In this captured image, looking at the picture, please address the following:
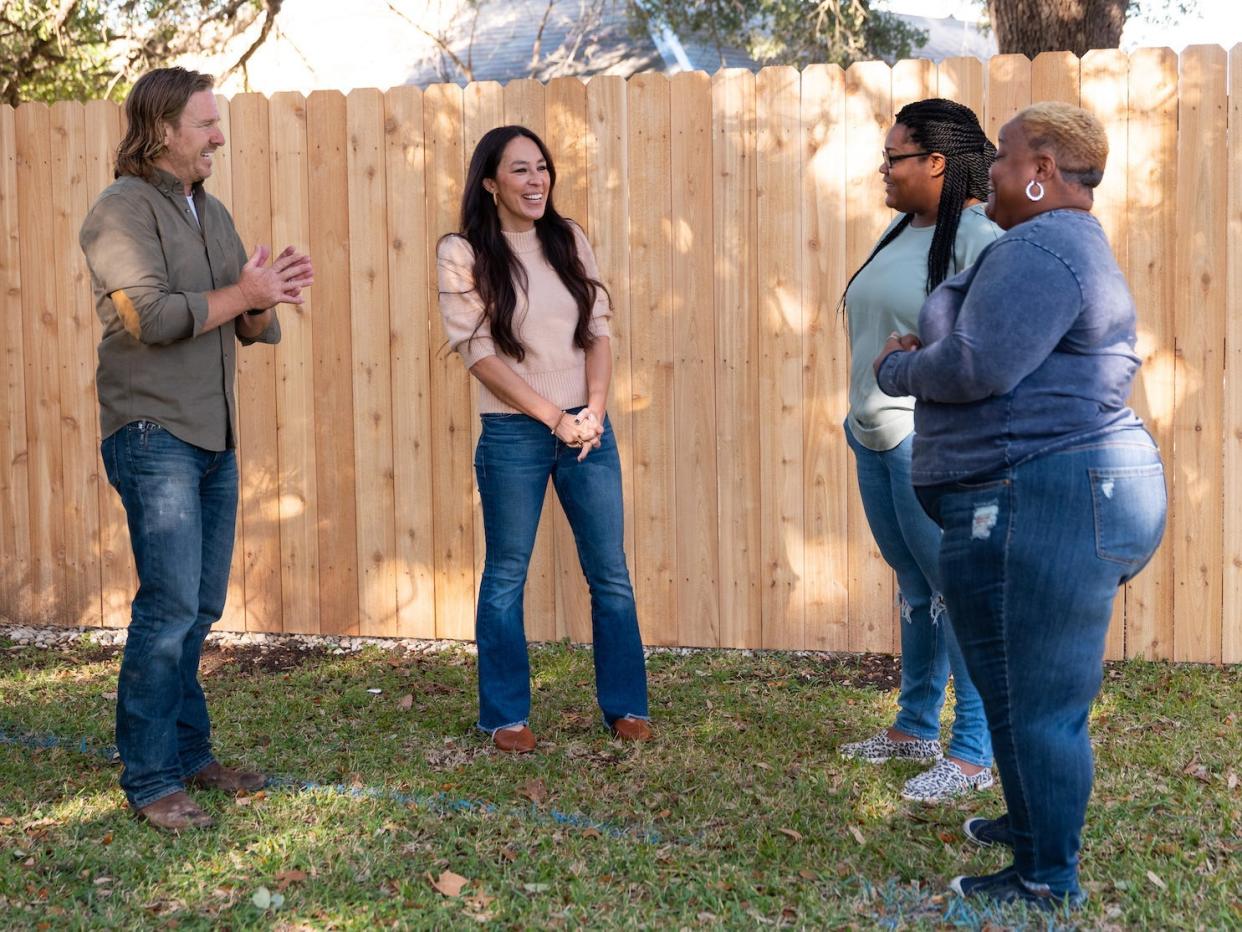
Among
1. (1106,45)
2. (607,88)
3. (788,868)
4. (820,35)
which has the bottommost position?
(788,868)

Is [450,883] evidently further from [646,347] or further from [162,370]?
[646,347]

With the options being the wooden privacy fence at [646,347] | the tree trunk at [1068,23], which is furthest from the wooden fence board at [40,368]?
the tree trunk at [1068,23]

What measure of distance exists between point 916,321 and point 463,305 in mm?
1493

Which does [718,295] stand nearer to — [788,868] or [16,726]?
[788,868]

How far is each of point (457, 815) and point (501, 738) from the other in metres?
0.69

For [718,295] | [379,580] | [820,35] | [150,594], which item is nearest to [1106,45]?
[718,295]

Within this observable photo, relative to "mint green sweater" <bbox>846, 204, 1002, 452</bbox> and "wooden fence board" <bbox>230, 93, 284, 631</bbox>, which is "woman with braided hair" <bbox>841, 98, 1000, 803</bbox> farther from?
"wooden fence board" <bbox>230, 93, 284, 631</bbox>

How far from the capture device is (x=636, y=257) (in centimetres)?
568

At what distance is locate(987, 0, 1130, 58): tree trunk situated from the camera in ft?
24.9

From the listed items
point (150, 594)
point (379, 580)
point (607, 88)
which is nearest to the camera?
point (150, 594)

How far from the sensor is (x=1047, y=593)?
2.88 m

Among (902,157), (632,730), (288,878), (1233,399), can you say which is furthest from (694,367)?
(288,878)

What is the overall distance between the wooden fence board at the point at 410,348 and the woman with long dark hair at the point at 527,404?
1.26 metres

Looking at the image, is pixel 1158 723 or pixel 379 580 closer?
pixel 1158 723
